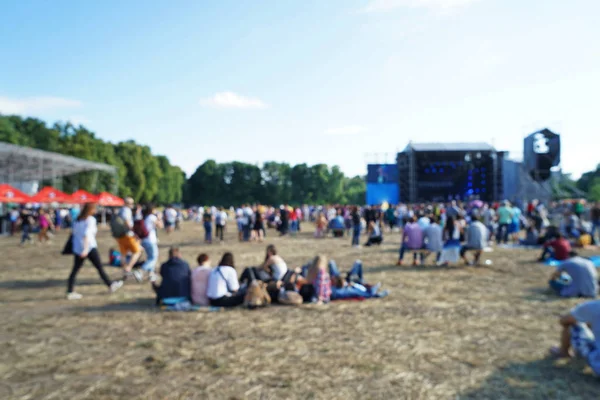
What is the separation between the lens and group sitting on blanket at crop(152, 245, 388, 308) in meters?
7.28

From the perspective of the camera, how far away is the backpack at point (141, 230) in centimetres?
973

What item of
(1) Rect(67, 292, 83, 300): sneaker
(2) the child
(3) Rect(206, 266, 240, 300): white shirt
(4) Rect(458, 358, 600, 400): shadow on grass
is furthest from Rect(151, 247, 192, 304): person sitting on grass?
(2) the child

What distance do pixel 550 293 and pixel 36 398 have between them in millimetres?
8127

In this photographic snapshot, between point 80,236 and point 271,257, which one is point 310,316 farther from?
point 80,236

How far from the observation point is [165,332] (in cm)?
596

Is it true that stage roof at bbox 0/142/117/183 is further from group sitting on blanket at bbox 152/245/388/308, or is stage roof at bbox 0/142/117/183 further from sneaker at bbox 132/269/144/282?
group sitting on blanket at bbox 152/245/388/308

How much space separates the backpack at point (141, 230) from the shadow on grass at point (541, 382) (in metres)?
7.63

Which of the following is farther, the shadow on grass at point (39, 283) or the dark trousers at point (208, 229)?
the dark trousers at point (208, 229)

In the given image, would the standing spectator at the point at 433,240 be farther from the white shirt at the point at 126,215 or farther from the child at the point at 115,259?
the child at the point at 115,259

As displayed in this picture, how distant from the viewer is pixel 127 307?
7418 millimetres

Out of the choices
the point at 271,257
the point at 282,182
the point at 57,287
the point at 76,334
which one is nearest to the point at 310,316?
the point at 271,257

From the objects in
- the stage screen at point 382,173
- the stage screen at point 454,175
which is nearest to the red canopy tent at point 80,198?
the stage screen at point 382,173

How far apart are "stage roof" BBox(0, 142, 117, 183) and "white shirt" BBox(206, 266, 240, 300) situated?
27037mm

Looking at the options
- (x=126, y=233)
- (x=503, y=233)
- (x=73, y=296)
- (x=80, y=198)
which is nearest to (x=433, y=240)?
(x=503, y=233)
